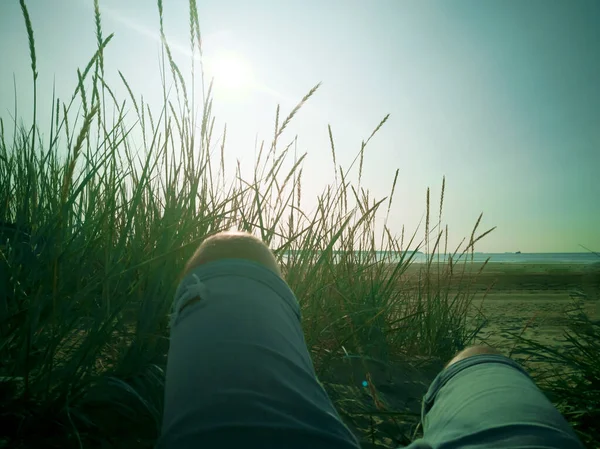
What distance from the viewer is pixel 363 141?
5.82 feet

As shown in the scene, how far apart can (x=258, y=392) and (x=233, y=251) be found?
25cm

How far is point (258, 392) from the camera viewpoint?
455mm

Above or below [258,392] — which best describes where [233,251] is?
above

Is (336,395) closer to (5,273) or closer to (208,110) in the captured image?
(5,273)

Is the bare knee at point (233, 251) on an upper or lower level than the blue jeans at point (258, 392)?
upper

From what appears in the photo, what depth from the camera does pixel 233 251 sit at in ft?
2.09

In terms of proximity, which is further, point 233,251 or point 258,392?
point 233,251

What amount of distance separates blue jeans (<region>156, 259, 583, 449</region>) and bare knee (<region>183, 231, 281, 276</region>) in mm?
25

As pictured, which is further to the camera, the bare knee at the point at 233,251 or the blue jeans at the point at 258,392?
the bare knee at the point at 233,251

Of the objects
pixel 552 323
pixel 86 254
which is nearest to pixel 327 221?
pixel 86 254

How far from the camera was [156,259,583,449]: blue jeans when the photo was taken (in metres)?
0.43

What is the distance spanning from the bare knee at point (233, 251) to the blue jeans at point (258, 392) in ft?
0.08

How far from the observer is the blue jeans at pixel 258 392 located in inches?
16.8

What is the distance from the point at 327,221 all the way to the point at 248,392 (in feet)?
4.66
